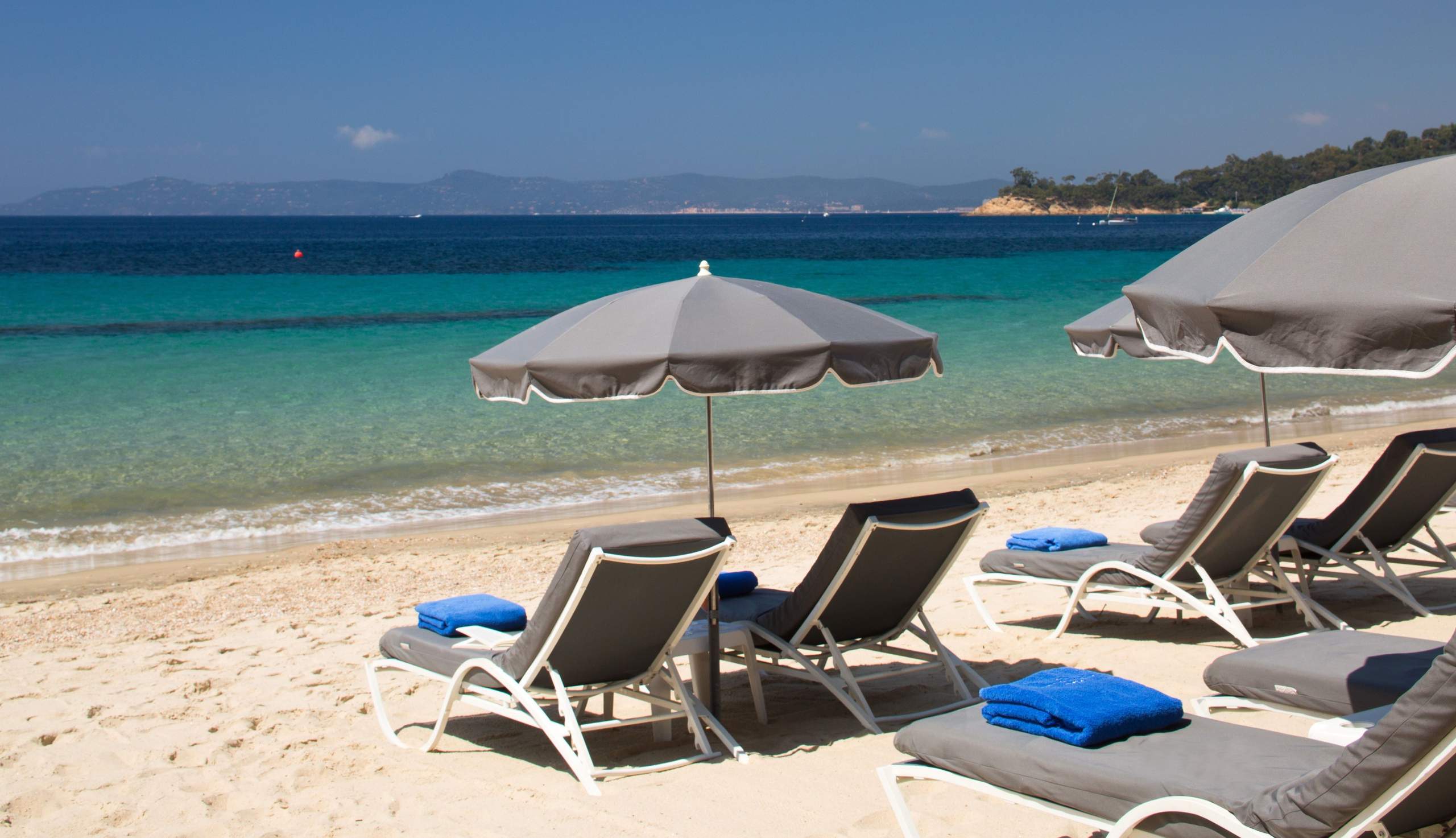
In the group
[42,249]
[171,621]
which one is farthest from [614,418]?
[42,249]

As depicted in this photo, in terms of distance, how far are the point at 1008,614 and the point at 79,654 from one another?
472 cm

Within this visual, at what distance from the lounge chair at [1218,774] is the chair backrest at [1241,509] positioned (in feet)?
6.73

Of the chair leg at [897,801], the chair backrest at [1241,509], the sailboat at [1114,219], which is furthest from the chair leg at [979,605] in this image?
the sailboat at [1114,219]

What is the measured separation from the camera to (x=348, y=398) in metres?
16.2

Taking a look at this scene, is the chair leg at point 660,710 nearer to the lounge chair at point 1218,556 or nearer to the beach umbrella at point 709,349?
the beach umbrella at point 709,349

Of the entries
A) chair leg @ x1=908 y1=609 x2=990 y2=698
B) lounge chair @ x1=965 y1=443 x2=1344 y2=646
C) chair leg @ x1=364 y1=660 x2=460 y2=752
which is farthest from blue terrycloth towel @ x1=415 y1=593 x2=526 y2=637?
lounge chair @ x1=965 y1=443 x2=1344 y2=646

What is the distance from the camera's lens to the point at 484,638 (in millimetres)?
4551

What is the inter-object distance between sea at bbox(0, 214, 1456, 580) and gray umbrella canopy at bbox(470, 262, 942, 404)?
220 inches

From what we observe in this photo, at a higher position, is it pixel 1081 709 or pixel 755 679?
pixel 1081 709

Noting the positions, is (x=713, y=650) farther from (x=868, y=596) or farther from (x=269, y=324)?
(x=269, y=324)

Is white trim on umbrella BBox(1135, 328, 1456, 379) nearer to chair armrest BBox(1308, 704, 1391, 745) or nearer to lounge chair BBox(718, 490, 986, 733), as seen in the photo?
chair armrest BBox(1308, 704, 1391, 745)

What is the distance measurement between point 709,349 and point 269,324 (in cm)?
2598

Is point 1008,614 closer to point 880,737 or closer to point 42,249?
point 880,737

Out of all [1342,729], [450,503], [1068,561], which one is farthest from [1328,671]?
[450,503]
